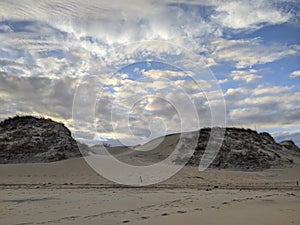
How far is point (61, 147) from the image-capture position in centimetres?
3450

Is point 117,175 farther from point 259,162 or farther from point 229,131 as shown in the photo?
point 229,131

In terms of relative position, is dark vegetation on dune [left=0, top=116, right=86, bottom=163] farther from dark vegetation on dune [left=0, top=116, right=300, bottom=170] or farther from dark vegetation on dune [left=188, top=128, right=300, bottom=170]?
dark vegetation on dune [left=188, top=128, right=300, bottom=170]

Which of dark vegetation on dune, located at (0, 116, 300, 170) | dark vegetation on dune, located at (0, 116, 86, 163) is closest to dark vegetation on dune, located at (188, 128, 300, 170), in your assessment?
dark vegetation on dune, located at (0, 116, 300, 170)

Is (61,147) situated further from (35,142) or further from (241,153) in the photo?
(241,153)

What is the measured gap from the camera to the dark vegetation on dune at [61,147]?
110ft

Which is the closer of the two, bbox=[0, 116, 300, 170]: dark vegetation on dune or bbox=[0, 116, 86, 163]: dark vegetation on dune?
bbox=[0, 116, 300, 170]: dark vegetation on dune

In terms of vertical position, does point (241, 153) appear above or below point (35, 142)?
below

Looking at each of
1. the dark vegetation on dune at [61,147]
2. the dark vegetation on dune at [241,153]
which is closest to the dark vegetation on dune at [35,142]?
the dark vegetation on dune at [61,147]

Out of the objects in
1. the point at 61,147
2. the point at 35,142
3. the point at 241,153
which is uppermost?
the point at 35,142

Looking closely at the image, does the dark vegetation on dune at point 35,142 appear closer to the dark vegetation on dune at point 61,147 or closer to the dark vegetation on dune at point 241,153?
the dark vegetation on dune at point 61,147

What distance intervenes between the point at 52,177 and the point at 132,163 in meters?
8.10

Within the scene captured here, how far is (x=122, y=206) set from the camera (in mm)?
10961

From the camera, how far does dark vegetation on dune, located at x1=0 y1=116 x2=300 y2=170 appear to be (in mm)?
33406

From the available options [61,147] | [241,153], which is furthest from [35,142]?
[241,153]
